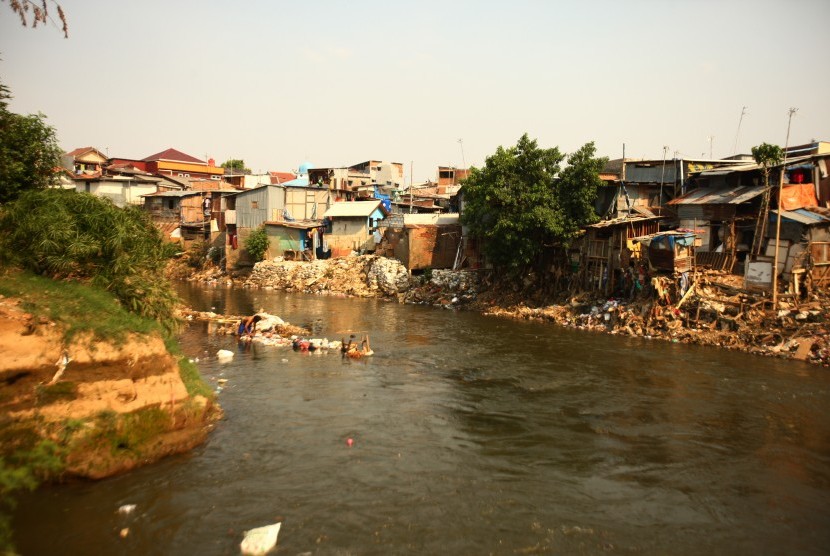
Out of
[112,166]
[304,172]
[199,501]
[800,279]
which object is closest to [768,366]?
[800,279]

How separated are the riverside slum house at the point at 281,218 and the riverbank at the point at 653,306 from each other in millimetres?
6020

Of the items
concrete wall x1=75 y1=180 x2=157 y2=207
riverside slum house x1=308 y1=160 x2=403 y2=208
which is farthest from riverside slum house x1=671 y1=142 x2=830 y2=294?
concrete wall x1=75 y1=180 x2=157 y2=207

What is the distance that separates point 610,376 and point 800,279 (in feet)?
32.3

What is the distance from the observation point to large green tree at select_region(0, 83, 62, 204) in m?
12.2

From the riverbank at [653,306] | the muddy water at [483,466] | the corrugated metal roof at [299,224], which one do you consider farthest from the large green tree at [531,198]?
the corrugated metal roof at [299,224]

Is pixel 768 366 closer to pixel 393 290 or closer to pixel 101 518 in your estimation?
pixel 101 518

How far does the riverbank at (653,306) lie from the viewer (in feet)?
60.8

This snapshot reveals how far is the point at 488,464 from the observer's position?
387 inches

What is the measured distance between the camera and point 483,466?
975 cm

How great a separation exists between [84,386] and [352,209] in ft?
105

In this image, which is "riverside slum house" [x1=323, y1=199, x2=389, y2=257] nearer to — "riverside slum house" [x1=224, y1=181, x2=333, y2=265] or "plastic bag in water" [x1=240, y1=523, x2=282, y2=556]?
"riverside slum house" [x1=224, y1=181, x2=333, y2=265]

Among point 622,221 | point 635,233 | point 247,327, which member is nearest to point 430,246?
point 622,221

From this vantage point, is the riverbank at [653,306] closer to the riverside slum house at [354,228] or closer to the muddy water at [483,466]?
the muddy water at [483,466]

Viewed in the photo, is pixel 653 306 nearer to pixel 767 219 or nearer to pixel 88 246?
pixel 767 219
